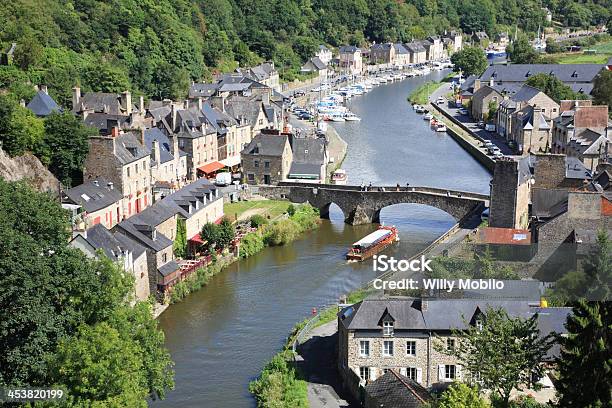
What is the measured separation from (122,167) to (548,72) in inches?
1693

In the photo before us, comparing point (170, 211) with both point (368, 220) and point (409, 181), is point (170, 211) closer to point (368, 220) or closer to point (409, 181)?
point (368, 220)

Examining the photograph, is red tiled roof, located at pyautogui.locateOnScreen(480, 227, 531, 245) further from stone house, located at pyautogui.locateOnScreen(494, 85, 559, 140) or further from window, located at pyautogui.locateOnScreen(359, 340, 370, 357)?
stone house, located at pyautogui.locateOnScreen(494, 85, 559, 140)

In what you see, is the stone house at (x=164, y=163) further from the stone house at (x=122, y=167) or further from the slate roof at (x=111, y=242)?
the slate roof at (x=111, y=242)

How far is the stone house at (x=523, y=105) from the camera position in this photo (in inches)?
2309

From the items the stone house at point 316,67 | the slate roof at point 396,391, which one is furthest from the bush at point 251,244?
the stone house at point 316,67

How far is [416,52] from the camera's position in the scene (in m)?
110

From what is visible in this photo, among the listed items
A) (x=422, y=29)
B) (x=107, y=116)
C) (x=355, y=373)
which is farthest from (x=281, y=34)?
(x=355, y=373)

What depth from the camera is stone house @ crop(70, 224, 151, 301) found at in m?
28.5

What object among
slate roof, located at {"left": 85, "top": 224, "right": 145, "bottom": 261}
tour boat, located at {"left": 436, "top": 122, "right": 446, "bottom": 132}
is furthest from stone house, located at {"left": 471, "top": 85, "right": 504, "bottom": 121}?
slate roof, located at {"left": 85, "top": 224, "right": 145, "bottom": 261}

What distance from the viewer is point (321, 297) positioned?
3222cm

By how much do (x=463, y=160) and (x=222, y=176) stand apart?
17.0 m

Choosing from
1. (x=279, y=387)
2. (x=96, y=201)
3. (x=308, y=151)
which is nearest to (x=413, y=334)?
(x=279, y=387)

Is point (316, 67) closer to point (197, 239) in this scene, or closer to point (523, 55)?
point (523, 55)

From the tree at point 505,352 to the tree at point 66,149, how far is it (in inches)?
891
